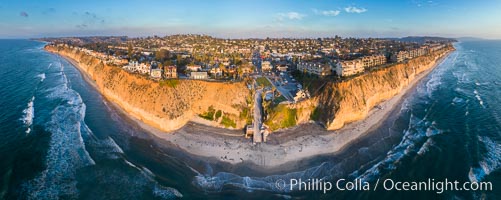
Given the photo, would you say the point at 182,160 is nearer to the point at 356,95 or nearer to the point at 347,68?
the point at 356,95

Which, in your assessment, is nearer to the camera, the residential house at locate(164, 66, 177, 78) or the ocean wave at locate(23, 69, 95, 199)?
the ocean wave at locate(23, 69, 95, 199)

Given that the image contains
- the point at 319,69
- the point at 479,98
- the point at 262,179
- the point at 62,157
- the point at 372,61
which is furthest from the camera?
the point at 372,61

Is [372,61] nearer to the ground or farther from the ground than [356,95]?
farther from the ground

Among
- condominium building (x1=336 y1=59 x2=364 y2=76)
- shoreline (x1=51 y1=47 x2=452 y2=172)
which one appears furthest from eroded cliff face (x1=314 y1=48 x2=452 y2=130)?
condominium building (x1=336 y1=59 x2=364 y2=76)

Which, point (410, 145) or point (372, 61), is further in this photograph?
point (372, 61)

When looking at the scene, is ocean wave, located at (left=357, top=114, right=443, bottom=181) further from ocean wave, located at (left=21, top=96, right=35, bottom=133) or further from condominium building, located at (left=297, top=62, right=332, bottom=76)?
ocean wave, located at (left=21, top=96, right=35, bottom=133)

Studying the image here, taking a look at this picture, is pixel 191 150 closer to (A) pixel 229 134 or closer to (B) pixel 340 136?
(A) pixel 229 134

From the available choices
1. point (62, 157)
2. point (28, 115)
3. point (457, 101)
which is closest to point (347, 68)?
point (457, 101)
